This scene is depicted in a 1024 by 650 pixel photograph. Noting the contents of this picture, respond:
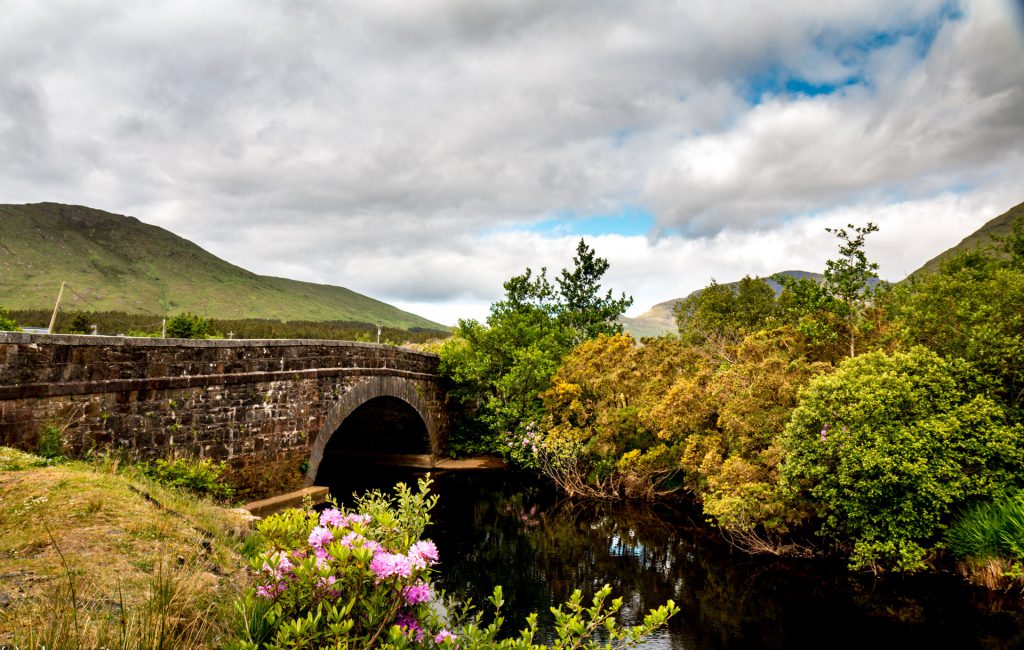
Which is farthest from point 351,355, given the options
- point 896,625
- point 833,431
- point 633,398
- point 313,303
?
point 313,303

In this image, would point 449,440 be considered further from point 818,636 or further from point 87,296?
point 87,296

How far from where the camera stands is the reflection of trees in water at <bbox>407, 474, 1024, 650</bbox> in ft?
29.0

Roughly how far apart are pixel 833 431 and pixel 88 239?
208100mm

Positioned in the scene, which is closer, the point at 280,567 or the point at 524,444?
the point at 280,567

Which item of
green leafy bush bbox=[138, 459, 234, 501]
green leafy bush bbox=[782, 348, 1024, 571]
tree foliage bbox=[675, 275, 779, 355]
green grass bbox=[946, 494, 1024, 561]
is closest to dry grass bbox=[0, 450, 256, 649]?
green leafy bush bbox=[138, 459, 234, 501]

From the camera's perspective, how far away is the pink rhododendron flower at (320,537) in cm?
352

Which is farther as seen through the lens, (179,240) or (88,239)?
(179,240)

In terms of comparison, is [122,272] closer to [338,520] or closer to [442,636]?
[338,520]

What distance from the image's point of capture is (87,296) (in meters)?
127

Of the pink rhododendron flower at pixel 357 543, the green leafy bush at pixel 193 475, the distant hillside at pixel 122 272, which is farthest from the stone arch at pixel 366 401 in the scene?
the distant hillside at pixel 122 272

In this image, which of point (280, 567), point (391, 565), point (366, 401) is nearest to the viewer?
point (391, 565)

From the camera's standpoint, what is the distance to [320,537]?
3555 mm

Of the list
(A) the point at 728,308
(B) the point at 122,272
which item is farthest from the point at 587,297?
(B) the point at 122,272

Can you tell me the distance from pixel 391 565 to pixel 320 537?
533 mm
